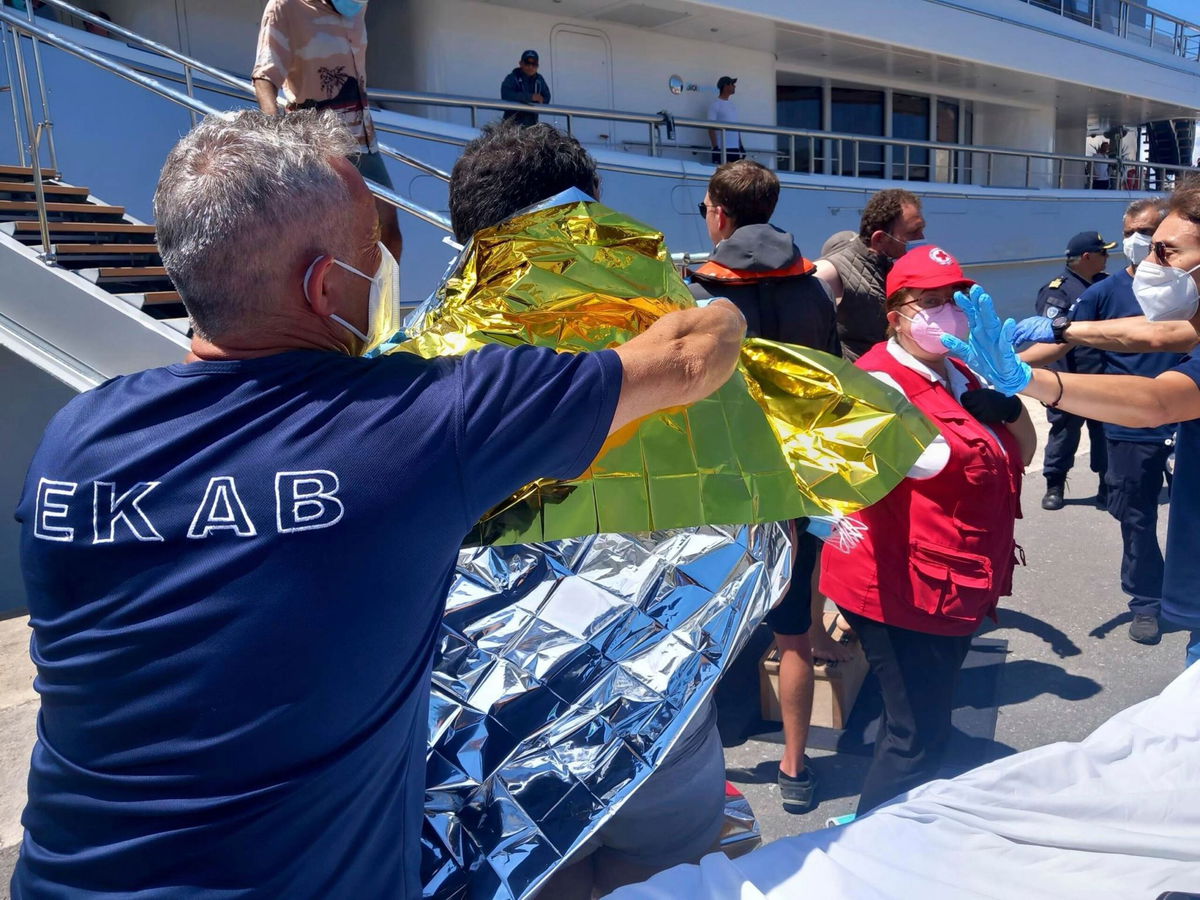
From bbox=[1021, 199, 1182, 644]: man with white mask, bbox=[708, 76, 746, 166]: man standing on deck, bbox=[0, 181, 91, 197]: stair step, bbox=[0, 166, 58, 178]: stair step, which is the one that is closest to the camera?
bbox=[1021, 199, 1182, 644]: man with white mask

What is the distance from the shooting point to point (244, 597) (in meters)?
1.06

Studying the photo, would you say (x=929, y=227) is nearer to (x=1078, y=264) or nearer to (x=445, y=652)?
(x=1078, y=264)

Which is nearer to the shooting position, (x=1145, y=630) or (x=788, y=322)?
(x=788, y=322)

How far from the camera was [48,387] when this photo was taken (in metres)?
5.52

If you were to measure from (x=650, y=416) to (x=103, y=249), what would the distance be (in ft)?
12.5

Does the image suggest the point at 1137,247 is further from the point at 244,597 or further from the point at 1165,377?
the point at 244,597

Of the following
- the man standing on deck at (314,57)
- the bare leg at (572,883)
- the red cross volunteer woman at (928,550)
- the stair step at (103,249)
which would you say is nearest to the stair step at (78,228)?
the stair step at (103,249)

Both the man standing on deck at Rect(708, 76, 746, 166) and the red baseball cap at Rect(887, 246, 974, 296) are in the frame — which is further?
the man standing on deck at Rect(708, 76, 746, 166)

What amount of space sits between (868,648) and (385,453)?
70.8 inches

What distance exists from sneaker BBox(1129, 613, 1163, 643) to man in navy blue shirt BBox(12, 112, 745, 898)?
3711mm

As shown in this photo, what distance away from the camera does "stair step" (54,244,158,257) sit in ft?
13.7

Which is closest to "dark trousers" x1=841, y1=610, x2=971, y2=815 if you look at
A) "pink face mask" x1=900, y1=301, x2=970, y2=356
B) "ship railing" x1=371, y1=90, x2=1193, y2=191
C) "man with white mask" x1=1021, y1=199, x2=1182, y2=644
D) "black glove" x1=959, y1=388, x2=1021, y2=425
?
"black glove" x1=959, y1=388, x2=1021, y2=425

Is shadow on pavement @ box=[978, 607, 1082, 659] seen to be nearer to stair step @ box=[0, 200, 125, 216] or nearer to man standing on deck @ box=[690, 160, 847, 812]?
man standing on deck @ box=[690, 160, 847, 812]

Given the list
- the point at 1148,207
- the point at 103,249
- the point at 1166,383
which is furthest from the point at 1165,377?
the point at 103,249
